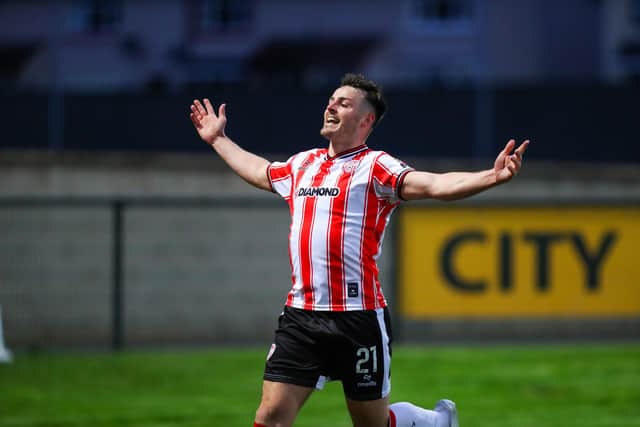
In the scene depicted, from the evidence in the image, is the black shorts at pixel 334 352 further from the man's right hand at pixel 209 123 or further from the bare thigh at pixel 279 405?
the man's right hand at pixel 209 123

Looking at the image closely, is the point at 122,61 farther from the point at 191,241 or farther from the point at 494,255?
the point at 494,255

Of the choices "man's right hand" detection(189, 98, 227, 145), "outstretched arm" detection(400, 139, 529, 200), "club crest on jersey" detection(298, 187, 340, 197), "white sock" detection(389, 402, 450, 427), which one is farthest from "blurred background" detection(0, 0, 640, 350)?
"outstretched arm" detection(400, 139, 529, 200)

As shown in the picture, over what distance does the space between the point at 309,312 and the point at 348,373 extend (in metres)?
0.38

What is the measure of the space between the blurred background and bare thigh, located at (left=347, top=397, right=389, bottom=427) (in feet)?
25.0

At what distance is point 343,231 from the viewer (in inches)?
217

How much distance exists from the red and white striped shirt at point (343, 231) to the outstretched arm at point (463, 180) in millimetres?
106

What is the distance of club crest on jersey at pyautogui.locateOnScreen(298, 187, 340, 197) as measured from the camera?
5.54 meters

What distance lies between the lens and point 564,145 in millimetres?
16375

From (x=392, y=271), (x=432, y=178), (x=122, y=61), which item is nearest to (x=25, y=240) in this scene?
(x=392, y=271)

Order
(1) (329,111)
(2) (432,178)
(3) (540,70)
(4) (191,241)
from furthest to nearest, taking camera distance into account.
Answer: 1. (3) (540,70)
2. (4) (191,241)
3. (1) (329,111)
4. (2) (432,178)

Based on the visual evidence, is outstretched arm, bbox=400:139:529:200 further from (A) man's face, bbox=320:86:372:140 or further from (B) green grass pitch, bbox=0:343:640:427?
(B) green grass pitch, bbox=0:343:640:427

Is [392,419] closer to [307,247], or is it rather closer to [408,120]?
[307,247]

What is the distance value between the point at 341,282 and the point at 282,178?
73 cm

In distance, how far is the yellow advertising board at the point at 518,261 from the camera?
44.1 ft
